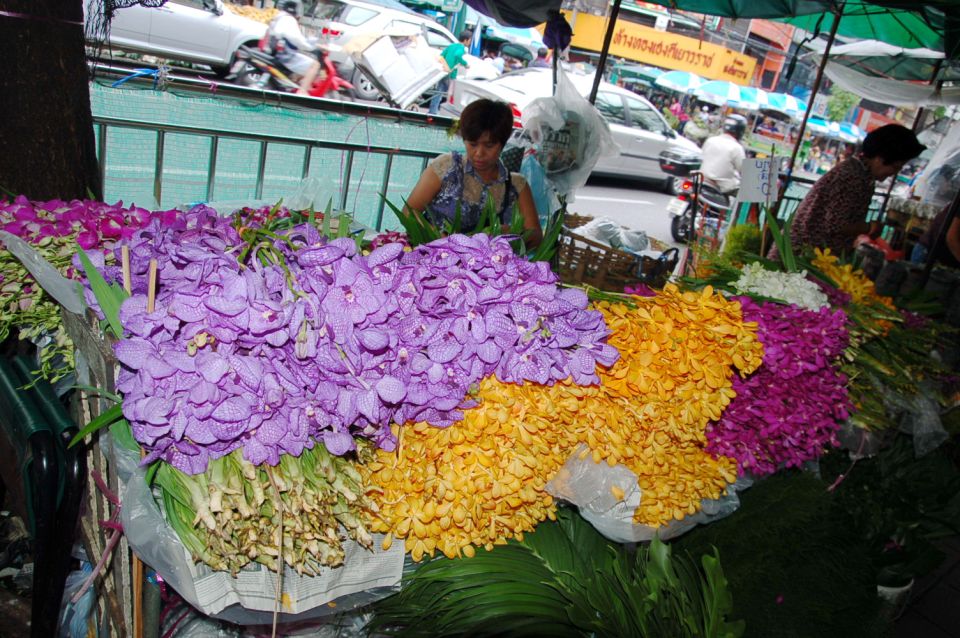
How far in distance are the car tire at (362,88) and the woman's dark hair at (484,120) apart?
8213 millimetres

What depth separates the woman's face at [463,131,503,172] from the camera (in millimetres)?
2748

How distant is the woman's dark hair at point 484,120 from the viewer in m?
2.71

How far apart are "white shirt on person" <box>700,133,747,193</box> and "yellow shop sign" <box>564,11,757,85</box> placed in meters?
12.4

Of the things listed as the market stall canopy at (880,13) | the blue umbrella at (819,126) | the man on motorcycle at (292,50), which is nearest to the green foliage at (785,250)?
the market stall canopy at (880,13)

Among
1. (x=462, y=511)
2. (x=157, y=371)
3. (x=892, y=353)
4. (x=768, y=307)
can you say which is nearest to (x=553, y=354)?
(x=462, y=511)

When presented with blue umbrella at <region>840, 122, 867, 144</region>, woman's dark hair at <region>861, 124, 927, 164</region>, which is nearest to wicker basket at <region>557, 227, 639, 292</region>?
woman's dark hair at <region>861, 124, 927, 164</region>

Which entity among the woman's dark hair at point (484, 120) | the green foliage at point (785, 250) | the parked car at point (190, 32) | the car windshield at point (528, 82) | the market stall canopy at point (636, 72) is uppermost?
the market stall canopy at point (636, 72)

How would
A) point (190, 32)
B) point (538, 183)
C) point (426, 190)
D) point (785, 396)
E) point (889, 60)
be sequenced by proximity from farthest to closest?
point (190, 32)
point (889, 60)
point (538, 183)
point (426, 190)
point (785, 396)

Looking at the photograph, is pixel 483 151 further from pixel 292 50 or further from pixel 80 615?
pixel 292 50

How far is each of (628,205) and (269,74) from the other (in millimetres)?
6038

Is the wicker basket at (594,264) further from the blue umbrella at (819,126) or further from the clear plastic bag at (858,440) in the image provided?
the blue umbrella at (819,126)

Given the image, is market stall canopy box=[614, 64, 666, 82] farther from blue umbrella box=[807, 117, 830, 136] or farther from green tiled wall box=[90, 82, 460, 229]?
green tiled wall box=[90, 82, 460, 229]

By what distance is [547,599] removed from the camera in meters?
1.37

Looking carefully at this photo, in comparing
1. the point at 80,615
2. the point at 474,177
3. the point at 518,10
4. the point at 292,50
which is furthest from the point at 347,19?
the point at 80,615
